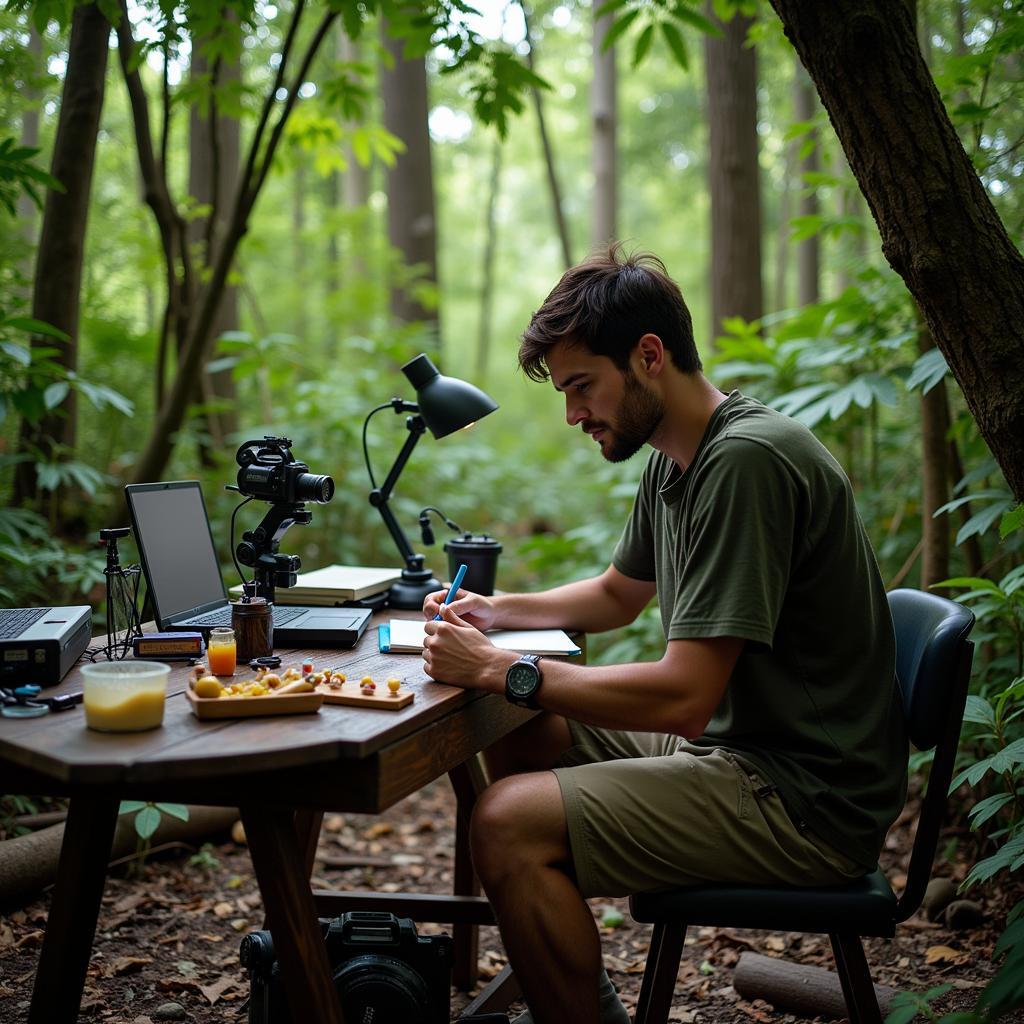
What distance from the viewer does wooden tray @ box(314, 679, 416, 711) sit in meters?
1.49

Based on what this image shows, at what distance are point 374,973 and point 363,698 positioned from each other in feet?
1.93

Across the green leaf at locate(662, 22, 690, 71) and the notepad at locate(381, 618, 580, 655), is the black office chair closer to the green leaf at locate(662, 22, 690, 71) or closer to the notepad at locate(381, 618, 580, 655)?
the notepad at locate(381, 618, 580, 655)

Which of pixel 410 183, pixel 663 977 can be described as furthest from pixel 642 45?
pixel 410 183

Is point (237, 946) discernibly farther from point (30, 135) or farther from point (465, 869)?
point (30, 135)

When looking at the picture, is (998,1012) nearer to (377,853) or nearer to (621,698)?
(621,698)

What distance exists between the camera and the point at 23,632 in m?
1.68

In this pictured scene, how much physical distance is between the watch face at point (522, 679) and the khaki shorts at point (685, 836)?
17 centimetres

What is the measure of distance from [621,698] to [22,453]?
2539mm

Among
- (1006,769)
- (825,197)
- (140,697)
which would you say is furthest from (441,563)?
(825,197)

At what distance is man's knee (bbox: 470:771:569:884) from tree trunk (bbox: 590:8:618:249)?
7145 mm

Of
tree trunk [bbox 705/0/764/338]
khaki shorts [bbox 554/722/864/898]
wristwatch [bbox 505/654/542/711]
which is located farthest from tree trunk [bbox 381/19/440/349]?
khaki shorts [bbox 554/722/864/898]

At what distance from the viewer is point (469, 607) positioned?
2.14 m

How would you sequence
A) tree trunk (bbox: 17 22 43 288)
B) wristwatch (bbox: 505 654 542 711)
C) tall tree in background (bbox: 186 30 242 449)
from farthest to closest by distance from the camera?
tall tree in background (bbox: 186 30 242 449) < tree trunk (bbox: 17 22 43 288) < wristwatch (bbox: 505 654 542 711)

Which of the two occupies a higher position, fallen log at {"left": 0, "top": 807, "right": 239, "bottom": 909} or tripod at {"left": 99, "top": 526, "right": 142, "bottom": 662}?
tripod at {"left": 99, "top": 526, "right": 142, "bottom": 662}
